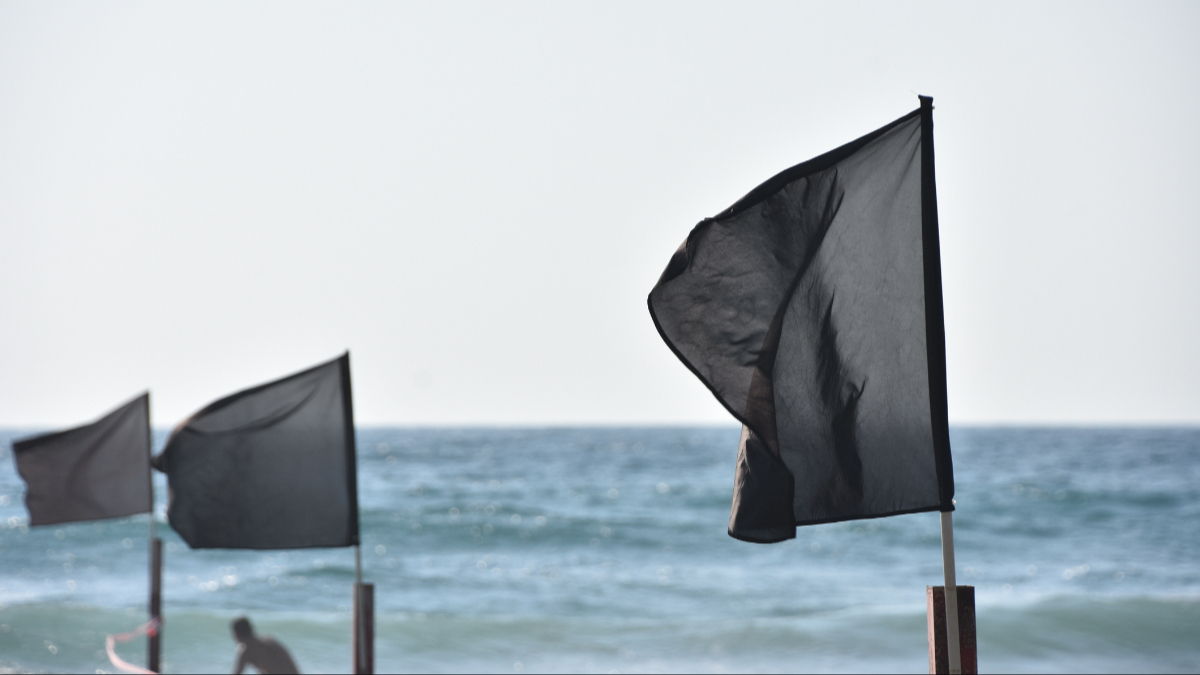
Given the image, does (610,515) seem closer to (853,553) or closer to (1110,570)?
(853,553)

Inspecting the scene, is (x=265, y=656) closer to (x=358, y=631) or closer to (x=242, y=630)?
(x=242, y=630)

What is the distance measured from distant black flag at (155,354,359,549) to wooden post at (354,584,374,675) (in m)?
0.55

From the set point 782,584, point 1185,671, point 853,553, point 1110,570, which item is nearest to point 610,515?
point 853,553

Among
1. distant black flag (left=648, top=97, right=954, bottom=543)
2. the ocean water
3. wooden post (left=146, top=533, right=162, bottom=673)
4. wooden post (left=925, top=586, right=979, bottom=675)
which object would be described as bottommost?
the ocean water

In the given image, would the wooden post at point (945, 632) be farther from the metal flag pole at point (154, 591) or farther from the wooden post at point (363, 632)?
the metal flag pole at point (154, 591)

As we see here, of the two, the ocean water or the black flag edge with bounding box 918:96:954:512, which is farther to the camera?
the ocean water

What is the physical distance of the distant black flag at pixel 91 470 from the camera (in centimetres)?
1238

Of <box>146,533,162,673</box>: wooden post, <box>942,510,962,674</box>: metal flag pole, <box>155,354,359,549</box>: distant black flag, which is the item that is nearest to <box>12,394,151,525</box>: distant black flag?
<box>146,533,162,673</box>: wooden post

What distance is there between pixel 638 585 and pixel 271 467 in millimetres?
16024

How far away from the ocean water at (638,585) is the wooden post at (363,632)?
7704mm

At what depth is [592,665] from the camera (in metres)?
17.0

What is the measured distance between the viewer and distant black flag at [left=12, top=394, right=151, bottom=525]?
12.4 metres

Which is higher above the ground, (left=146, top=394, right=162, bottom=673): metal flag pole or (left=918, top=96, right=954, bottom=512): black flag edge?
(left=918, top=96, right=954, bottom=512): black flag edge

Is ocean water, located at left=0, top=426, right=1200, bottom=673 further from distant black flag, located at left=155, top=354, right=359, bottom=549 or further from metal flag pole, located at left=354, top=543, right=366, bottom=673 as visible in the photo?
distant black flag, located at left=155, top=354, right=359, bottom=549
